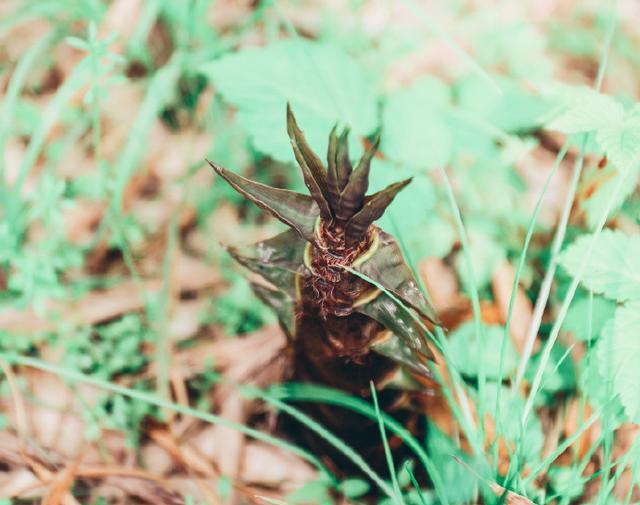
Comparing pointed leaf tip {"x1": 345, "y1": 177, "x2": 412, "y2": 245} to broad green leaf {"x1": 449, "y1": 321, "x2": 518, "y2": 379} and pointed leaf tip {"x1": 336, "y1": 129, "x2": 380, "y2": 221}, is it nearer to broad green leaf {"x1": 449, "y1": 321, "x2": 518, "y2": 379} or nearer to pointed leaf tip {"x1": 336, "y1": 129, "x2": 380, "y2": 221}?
pointed leaf tip {"x1": 336, "y1": 129, "x2": 380, "y2": 221}

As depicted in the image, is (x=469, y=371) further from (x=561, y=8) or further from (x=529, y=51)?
(x=561, y=8)

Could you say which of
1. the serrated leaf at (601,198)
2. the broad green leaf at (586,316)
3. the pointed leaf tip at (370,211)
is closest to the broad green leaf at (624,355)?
the broad green leaf at (586,316)

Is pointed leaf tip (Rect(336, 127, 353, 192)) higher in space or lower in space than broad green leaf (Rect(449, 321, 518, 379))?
higher

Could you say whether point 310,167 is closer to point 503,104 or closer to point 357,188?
point 357,188

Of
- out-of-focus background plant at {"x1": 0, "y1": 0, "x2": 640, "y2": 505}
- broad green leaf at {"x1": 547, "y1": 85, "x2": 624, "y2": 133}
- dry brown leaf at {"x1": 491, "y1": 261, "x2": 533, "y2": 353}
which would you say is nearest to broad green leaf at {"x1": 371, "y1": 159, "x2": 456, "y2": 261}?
out-of-focus background plant at {"x1": 0, "y1": 0, "x2": 640, "y2": 505}

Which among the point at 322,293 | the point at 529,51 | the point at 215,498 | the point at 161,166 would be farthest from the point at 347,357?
the point at 529,51

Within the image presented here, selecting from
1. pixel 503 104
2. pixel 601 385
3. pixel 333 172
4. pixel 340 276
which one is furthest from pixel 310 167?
pixel 503 104
